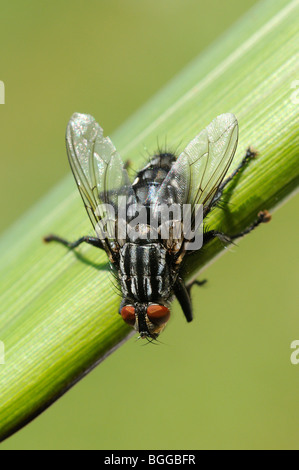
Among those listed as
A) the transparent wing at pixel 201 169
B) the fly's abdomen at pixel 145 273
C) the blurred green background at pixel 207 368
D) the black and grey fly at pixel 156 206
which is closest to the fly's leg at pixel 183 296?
the black and grey fly at pixel 156 206

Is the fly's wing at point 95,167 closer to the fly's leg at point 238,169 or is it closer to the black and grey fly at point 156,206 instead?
the black and grey fly at point 156,206

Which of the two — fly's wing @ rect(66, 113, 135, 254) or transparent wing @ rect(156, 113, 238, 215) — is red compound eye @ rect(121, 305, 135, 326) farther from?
transparent wing @ rect(156, 113, 238, 215)

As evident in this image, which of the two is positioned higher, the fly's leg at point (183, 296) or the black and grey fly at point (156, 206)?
the black and grey fly at point (156, 206)

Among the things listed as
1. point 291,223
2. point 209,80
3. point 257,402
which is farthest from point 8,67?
point 257,402

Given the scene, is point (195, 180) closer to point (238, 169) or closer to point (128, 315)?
point (238, 169)

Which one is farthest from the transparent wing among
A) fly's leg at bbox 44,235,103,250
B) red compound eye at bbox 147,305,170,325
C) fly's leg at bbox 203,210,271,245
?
red compound eye at bbox 147,305,170,325
